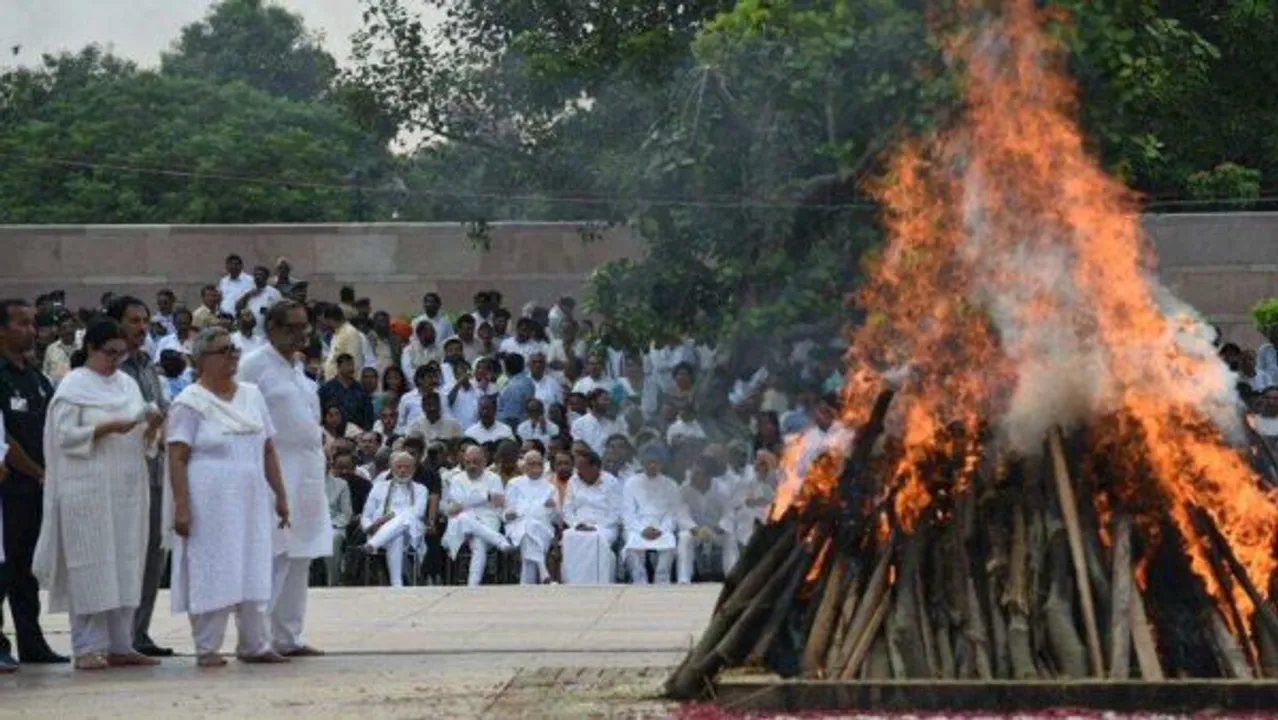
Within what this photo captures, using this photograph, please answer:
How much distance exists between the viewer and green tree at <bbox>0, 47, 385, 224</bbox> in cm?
Result: 5569

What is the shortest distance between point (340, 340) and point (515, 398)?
87.7 inches

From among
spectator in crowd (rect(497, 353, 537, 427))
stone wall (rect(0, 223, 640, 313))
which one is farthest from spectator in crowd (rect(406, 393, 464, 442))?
stone wall (rect(0, 223, 640, 313))

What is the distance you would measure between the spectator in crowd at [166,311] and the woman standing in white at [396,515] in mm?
5686

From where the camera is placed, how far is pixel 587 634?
16.5 m

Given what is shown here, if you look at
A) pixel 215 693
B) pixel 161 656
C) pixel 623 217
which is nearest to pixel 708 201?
pixel 623 217

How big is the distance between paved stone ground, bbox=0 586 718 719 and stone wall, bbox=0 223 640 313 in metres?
11.0

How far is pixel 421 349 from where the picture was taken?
27391 millimetres

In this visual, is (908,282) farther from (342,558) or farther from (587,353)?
(587,353)

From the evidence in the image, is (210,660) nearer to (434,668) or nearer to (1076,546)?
(434,668)

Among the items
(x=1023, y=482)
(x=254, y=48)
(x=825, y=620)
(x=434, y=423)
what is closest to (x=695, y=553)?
(x=434, y=423)

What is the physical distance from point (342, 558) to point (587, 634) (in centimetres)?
641

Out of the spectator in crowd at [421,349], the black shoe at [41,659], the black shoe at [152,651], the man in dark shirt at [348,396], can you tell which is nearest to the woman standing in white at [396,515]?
the man in dark shirt at [348,396]

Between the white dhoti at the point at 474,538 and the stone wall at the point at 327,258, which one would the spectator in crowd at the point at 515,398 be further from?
the stone wall at the point at 327,258

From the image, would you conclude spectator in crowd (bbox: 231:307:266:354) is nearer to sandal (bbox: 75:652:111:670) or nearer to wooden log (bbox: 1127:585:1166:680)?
sandal (bbox: 75:652:111:670)
